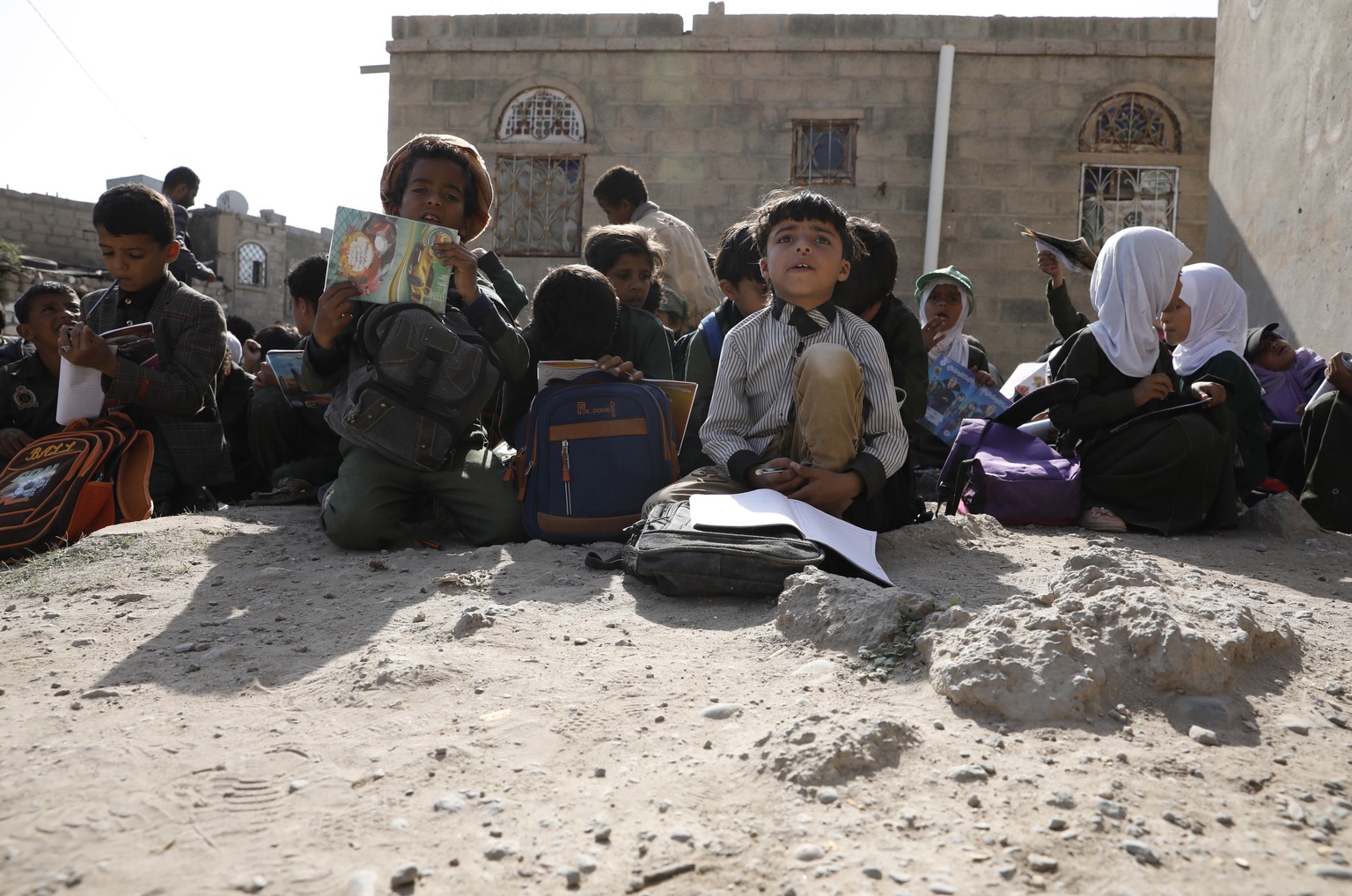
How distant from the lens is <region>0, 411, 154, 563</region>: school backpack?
3.50m

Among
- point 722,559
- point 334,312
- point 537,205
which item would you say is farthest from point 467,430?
point 537,205

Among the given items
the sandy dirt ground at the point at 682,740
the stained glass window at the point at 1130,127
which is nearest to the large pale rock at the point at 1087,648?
the sandy dirt ground at the point at 682,740

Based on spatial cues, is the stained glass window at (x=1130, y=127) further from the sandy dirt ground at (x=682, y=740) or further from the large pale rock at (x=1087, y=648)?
the large pale rock at (x=1087, y=648)

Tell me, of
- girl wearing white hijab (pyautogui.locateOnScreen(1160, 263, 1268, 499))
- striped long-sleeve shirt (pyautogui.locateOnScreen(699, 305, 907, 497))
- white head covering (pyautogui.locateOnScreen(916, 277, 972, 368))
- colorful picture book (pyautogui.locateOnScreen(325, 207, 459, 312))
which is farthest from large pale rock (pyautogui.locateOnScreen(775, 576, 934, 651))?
white head covering (pyautogui.locateOnScreen(916, 277, 972, 368))

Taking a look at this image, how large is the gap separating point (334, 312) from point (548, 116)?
23.4 feet

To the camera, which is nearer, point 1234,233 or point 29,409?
point 29,409

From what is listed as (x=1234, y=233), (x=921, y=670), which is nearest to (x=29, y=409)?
(x=921, y=670)

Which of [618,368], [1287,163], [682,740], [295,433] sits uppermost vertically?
[1287,163]

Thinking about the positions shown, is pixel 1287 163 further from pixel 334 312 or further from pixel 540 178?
pixel 540 178

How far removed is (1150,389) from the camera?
396 cm

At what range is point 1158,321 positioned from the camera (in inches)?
169

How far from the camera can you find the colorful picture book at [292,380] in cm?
434

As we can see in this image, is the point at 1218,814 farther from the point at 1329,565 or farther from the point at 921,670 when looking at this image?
the point at 1329,565

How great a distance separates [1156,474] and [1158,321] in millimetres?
779
